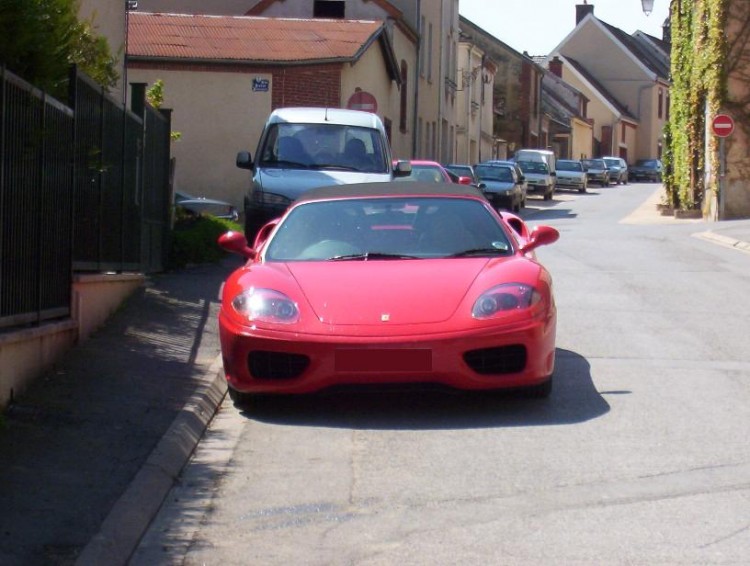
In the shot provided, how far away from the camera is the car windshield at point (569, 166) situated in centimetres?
6481

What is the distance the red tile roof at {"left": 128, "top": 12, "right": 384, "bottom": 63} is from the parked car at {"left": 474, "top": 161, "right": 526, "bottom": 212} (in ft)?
22.4

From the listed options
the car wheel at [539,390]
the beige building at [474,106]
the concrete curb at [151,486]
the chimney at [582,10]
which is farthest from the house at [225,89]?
the chimney at [582,10]

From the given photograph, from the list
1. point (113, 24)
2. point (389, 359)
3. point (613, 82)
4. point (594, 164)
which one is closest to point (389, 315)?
point (389, 359)

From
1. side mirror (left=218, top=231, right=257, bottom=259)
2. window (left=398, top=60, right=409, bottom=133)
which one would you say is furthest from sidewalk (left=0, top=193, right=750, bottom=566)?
window (left=398, top=60, right=409, bottom=133)

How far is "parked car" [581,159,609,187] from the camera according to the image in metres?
72.9

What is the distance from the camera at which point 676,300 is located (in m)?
14.4

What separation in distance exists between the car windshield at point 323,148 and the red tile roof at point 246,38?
14487 millimetres

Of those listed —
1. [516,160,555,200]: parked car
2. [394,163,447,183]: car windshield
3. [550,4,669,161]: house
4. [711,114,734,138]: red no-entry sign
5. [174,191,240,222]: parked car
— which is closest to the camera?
[174,191,240,222]: parked car

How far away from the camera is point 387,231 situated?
9148 millimetres

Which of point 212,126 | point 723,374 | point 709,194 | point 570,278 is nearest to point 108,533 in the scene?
point 723,374

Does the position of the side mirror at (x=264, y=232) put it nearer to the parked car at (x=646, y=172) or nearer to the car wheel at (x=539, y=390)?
the car wheel at (x=539, y=390)

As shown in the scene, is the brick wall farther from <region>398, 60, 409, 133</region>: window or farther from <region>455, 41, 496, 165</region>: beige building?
<region>455, 41, 496, 165</region>: beige building

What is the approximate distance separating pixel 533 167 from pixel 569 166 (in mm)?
10179

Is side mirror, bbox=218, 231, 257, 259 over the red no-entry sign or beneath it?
beneath
